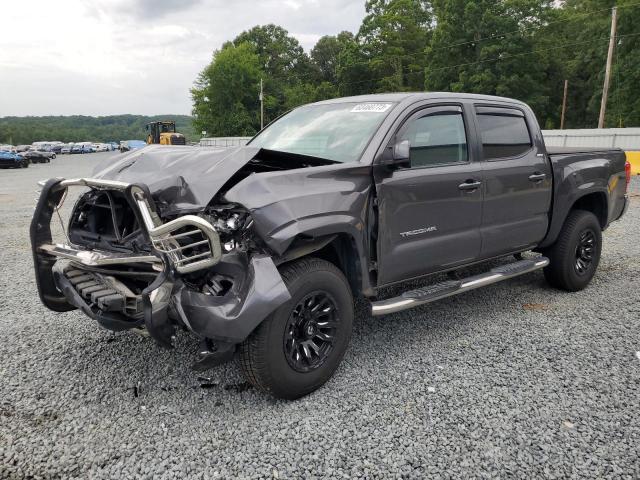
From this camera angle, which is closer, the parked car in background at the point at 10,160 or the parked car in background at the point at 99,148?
the parked car in background at the point at 10,160

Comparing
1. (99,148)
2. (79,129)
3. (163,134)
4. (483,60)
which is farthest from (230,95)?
(79,129)

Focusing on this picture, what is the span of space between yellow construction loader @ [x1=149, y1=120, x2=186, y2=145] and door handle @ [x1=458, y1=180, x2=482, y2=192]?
36184mm

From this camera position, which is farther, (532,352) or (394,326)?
(394,326)

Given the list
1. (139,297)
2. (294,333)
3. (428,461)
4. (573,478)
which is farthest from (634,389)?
(139,297)

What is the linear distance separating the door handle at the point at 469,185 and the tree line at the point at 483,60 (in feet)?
138

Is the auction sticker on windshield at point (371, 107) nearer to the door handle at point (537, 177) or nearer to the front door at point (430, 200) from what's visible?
the front door at point (430, 200)

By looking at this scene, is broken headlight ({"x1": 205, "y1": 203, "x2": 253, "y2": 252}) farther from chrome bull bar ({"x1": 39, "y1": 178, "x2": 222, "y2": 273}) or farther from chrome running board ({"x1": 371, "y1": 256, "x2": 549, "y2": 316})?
chrome running board ({"x1": 371, "y1": 256, "x2": 549, "y2": 316})

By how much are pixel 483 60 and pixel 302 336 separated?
155 feet

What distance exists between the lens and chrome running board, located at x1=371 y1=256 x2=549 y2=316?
137 inches

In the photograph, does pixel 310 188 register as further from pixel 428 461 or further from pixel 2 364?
pixel 2 364

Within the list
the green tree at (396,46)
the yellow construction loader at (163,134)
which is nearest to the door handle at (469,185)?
the yellow construction loader at (163,134)

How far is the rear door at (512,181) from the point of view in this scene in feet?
14.3

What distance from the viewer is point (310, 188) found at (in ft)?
10.3

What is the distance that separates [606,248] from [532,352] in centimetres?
433
